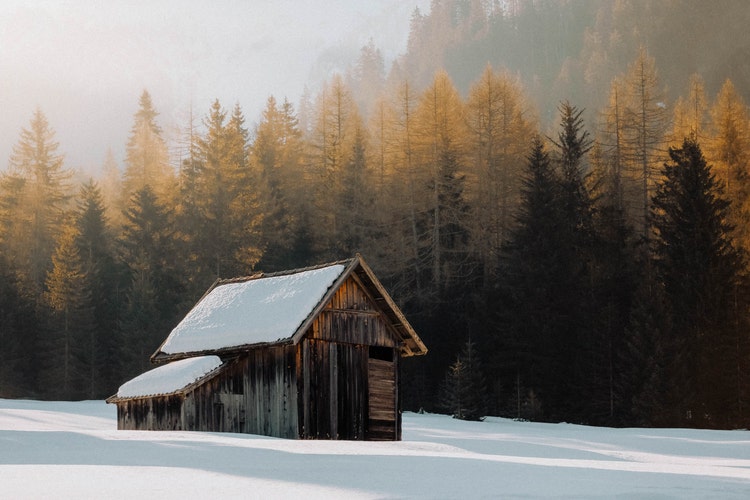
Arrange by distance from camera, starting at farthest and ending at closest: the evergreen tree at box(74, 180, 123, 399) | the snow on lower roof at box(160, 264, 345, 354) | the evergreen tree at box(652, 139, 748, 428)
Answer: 1. the evergreen tree at box(74, 180, 123, 399)
2. the evergreen tree at box(652, 139, 748, 428)
3. the snow on lower roof at box(160, 264, 345, 354)

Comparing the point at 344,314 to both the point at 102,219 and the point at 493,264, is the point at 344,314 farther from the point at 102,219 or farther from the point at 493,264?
the point at 102,219

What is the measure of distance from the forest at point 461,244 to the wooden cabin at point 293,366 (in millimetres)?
16532

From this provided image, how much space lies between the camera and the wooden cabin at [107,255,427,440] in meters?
27.9

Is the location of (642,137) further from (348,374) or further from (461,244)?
(348,374)

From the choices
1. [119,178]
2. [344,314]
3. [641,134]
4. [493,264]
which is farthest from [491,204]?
[119,178]

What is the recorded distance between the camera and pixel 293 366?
27.7m

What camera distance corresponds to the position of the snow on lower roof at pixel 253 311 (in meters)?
28.0

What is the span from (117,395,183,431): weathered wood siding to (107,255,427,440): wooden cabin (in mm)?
37

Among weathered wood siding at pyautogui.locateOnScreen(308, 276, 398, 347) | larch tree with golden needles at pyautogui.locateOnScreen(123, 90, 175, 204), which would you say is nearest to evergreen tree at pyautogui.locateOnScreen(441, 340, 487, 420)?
weathered wood siding at pyautogui.locateOnScreen(308, 276, 398, 347)

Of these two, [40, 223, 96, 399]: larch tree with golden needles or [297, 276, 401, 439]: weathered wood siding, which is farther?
[40, 223, 96, 399]: larch tree with golden needles

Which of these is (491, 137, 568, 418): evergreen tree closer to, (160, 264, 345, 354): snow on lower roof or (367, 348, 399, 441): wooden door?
(367, 348, 399, 441): wooden door

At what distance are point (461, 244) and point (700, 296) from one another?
16316 mm

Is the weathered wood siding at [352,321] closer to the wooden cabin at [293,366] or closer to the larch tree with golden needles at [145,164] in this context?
the wooden cabin at [293,366]

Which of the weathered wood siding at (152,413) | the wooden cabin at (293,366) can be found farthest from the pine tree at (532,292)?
the weathered wood siding at (152,413)
